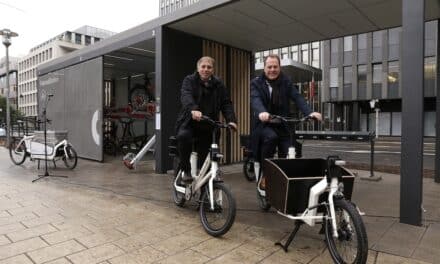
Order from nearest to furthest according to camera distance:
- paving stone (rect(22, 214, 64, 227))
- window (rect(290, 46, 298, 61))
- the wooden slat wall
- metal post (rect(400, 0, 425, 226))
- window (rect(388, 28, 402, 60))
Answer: metal post (rect(400, 0, 425, 226)), paving stone (rect(22, 214, 64, 227)), the wooden slat wall, window (rect(388, 28, 402, 60)), window (rect(290, 46, 298, 61))

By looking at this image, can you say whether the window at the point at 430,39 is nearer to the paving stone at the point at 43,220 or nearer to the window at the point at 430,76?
the window at the point at 430,76

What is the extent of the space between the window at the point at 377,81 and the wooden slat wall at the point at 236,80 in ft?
86.7

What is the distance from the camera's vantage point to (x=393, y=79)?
31875 millimetres

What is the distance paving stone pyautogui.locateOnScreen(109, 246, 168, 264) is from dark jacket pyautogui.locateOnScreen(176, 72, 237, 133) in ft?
5.12


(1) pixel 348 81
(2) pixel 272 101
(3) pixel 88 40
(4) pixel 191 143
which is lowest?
(4) pixel 191 143

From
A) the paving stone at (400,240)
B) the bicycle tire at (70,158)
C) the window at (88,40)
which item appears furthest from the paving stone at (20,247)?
the window at (88,40)

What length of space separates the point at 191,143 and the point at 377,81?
3262 cm

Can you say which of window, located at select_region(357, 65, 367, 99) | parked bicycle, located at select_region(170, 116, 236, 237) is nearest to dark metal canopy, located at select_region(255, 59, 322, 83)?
window, located at select_region(357, 65, 367, 99)

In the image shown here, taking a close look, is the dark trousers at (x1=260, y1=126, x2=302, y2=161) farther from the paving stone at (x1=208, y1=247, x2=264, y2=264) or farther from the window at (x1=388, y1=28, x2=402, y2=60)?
the window at (x1=388, y1=28, x2=402, y2=60)

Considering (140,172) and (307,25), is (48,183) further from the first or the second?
(307,25)

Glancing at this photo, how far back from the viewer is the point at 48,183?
6586mm

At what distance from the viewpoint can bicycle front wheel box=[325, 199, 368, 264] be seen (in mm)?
2521

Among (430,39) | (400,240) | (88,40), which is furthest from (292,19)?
(88,40)

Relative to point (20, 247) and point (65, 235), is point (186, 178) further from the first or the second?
point (20, 247)
